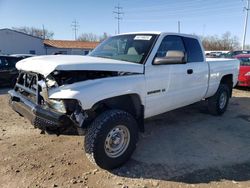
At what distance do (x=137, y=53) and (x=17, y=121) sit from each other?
11.0 ft

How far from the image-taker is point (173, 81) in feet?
14.6

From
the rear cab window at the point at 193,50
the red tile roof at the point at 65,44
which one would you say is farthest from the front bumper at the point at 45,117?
the red tile roof at the point at 65,44

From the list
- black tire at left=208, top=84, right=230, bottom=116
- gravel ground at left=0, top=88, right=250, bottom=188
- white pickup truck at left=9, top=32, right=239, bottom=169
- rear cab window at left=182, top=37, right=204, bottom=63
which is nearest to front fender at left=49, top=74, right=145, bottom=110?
white pickup truck at left=9, top=32, right=239, bottom=169

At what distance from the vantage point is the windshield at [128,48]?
4.11m

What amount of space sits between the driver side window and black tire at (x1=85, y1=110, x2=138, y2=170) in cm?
132

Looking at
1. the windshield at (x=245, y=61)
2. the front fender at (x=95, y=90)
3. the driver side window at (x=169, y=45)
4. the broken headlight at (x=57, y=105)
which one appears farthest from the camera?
the windshield at (x=245, y=61)

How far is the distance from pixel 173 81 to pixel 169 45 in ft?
2.30

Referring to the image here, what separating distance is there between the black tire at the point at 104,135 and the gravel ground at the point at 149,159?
17 centimetres

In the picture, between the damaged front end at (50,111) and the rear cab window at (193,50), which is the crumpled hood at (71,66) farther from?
the rear cab window at (193,50)

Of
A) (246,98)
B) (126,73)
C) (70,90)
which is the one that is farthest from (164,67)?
(246,98)

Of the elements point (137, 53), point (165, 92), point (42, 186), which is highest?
point (137, 53)

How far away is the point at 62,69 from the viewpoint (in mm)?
3064

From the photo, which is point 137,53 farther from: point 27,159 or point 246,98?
point 246,98

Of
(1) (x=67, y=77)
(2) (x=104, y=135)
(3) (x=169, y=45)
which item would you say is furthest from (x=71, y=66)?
(3) (x=169, y=45)
